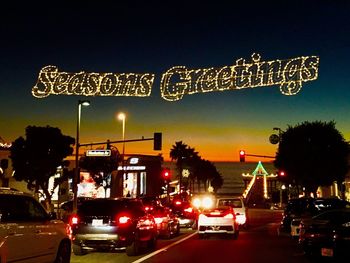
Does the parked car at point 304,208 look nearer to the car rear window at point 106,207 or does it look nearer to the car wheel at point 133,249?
the car wheel at point 133,249

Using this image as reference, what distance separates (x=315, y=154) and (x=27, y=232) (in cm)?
3876

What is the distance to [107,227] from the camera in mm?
15531

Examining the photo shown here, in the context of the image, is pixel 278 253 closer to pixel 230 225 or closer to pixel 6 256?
pixel 230 225

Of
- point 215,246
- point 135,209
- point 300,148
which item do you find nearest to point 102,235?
point 135,209

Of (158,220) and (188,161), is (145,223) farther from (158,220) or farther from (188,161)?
(188,161)

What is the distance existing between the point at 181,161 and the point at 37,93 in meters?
71.2

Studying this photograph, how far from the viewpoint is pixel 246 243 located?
2070 centimetres

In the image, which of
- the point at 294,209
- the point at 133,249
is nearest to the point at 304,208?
the point at 294,209

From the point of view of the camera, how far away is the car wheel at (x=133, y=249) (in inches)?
623

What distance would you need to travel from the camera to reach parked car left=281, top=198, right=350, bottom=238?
2034 cm

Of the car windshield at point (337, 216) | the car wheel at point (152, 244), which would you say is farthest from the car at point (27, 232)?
the car windshield at point (337, 216)

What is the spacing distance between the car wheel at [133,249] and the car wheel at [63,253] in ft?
12.5

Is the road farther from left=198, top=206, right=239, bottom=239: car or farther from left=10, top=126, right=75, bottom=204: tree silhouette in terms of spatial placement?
left=10, top=126, right=75, bottom=204: tree silhouette

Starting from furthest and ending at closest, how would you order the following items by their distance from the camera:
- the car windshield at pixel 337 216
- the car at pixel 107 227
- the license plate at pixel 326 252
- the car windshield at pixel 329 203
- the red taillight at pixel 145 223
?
the car windshield at pixel 329 203 < the red taillight at pixel 145 223 < the car at pixel 107 227 < the car windshield at pixel 337 216 < the license plate at pixel 326 252
